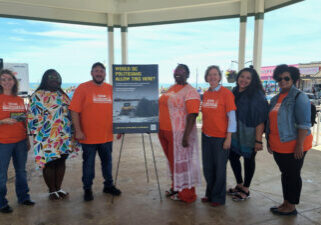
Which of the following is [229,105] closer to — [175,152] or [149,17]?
[175,152]

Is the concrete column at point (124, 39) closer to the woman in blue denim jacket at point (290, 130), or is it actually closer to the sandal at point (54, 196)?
the sandal at point (54, 196)

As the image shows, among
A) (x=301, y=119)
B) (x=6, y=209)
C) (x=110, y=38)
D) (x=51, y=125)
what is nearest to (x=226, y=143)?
(x=301, y=119)

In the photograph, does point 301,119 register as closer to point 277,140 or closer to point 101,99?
point 277,140

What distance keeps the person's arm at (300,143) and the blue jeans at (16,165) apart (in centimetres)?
299

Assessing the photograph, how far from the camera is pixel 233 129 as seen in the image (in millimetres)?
2703

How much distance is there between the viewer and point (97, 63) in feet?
9.72

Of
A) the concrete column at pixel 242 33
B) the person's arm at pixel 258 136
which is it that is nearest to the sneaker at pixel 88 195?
the person's arm at pixel 258 136

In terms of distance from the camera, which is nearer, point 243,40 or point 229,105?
point 229,105

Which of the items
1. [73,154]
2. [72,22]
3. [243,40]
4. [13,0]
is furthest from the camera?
[72,22]

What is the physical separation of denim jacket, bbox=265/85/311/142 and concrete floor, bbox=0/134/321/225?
96cm

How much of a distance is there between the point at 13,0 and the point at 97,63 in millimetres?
5107

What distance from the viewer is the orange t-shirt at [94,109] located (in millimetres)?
2859

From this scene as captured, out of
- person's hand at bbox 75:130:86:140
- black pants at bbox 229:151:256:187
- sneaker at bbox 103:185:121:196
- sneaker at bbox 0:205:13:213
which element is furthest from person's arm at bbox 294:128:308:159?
sneaker at bbox 0:205:13:213

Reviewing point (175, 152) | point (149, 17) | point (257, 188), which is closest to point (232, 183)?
point (257, 188)
